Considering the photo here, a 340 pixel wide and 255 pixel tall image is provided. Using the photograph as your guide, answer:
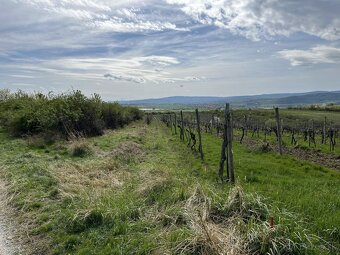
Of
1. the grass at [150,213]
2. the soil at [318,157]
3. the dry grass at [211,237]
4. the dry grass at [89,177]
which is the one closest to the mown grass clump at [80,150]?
the dry grass at [89,177]

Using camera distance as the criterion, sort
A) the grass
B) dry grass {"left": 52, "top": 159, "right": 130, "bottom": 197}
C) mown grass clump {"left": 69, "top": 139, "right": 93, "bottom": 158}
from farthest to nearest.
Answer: mown grass clump {"left": 69, "top": 139, "right": 93, "bottom": 158} → dry grass {"left": 52, "top": 159, "right": 130, "bottom": 197} → the grass

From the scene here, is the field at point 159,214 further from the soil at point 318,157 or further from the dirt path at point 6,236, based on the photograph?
the soil at point 318,157

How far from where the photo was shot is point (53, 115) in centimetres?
2855

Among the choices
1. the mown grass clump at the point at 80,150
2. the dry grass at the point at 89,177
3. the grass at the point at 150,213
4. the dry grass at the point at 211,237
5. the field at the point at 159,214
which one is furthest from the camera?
the mown grass clump at the point at 80,150

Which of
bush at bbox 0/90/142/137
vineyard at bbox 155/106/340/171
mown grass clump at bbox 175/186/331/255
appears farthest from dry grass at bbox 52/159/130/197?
bush at bbox 0/90/142/137

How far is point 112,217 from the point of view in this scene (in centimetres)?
742

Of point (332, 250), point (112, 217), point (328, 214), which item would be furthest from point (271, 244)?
point (112, 217)

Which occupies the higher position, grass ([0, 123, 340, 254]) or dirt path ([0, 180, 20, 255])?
grass ([0, 123, 340, 254])

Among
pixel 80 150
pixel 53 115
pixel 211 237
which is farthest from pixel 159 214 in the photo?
pixel 53 115

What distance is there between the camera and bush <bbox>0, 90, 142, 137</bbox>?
92.9 ft

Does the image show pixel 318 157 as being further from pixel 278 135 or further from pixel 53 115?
pixel 53 115

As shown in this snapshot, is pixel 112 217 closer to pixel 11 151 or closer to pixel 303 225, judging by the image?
pixel 303 225

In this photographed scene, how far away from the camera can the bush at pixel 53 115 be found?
92.9ft

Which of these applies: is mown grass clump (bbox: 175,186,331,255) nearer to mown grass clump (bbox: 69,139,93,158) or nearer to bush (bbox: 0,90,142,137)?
mown grass clump (bbox: 69,139,93,158)
